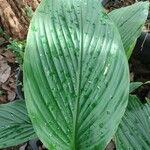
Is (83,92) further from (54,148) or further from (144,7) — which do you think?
(144,7)

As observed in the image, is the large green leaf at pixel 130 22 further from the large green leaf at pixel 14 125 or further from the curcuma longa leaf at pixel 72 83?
the large green leaf at pixel 14 125

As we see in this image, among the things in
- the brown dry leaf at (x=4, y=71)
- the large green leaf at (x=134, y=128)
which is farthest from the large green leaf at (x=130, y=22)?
the brown dry leaf at (x=4, y=71)

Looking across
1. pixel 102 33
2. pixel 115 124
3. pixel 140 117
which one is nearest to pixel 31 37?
pixel 102 33

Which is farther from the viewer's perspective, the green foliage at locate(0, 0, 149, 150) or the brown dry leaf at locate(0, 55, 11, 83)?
the brown dry leaf at locate(0, 55, 11, 83)

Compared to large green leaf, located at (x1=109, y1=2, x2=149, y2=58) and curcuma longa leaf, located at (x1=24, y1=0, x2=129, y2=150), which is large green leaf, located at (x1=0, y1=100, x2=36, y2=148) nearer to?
curcuma longa leaf, located at (x1=24, y1=0, x2=129, y2=150)

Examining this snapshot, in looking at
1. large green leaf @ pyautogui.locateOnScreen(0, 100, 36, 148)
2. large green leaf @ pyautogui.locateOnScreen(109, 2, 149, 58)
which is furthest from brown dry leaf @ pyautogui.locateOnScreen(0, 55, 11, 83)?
large green leaf @ pyautogui.locateOnScreen(109, 2, 149, 58)

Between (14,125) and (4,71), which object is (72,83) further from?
(4,71)
